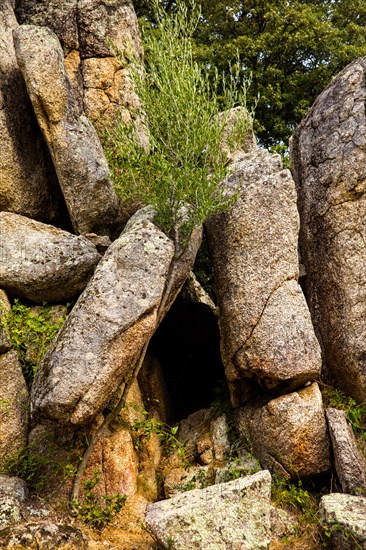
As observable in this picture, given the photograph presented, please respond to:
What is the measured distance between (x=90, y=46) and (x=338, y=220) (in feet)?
34.4

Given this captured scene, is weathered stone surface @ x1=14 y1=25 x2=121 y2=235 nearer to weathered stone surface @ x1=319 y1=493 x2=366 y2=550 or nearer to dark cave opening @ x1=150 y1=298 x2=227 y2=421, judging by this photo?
dark cave opening @ x1=150 y1=298 x2=227 y2=421

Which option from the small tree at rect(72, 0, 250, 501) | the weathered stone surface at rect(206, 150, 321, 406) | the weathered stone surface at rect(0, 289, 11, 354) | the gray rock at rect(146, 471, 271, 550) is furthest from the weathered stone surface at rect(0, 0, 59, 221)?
the gray rock at rect(146, 471, 271, 550)

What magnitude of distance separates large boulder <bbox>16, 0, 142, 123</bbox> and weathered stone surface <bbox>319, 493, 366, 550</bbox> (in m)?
13.5

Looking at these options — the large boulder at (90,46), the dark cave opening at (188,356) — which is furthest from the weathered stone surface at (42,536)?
the large boulder at (90,46)

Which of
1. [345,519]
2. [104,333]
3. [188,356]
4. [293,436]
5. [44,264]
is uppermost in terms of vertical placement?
[44,264]

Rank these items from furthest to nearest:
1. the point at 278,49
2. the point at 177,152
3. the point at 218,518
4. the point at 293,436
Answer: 1. the point at 278,49
2. the point at 177,152
3. the point at 293,436
4. the point at 218,518

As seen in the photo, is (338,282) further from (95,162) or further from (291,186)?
(95,162)

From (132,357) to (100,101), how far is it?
1022 centimetres

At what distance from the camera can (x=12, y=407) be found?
1177cm

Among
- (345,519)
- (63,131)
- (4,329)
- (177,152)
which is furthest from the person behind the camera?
(63,131)

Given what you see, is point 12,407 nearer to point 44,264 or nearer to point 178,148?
point 44,264

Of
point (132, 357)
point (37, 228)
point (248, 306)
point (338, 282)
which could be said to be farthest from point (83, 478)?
point (338, 282)

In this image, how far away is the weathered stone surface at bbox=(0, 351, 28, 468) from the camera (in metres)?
11.6

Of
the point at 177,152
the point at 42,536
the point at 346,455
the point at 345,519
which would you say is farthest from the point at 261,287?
the point at 42,536
